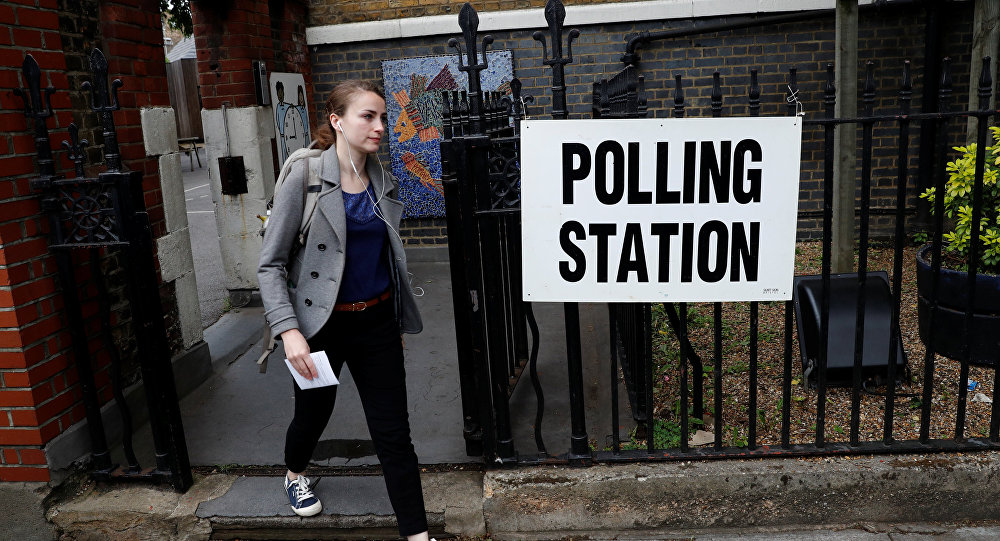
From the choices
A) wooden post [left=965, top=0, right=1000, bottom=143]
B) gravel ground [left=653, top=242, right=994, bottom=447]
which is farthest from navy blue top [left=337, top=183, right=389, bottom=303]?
wooden post [left=965, top=0, right=1000, bottom=143]

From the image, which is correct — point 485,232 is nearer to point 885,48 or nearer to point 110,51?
point 110,51

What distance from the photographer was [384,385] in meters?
2.95

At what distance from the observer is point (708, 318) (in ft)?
18.7

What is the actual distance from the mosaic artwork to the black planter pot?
→ 4.56 meters

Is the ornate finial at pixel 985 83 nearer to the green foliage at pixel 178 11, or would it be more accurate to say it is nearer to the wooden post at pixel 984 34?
the wooden post at pixel 984 34

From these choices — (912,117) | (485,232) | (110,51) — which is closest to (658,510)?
(485,232)

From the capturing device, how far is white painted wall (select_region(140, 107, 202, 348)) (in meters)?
4.38

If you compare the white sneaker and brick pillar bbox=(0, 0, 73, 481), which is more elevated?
brick pillar bbox=(0, 0, 73, 481)

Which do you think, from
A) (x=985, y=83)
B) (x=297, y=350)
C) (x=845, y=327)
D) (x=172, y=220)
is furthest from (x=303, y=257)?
(x=845, y=327)

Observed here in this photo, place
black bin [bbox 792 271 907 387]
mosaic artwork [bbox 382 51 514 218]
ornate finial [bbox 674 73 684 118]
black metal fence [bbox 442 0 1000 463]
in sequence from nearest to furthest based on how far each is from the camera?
1. ornate finial [bbox 674 73 684 118]
2. black metal fence [bbox 442 0 1000 463]
3. black bin [bbox 792 271 907 387]
4. mosaic artwork [bbox 382 51 514 218]

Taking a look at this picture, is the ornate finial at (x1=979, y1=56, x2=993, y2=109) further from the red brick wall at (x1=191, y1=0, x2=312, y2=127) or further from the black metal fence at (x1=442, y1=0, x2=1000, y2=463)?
the red brick wall at (x1=191, y1=0, x2=312, y2=127)

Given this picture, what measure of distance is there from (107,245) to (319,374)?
115 cm

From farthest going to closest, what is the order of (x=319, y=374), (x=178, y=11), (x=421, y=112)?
(x=178, y=11) → (x=421, y=112) → (x=319, y=374)

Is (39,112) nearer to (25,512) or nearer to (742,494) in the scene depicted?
(25,512)
